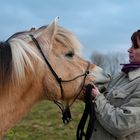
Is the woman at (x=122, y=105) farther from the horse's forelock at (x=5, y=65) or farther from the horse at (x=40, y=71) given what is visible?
the horse's forelock at (x=5, y=65)

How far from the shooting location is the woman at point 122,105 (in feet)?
12.2

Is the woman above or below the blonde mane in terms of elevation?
below

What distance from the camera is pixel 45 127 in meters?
9.54

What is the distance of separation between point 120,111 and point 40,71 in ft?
2.41

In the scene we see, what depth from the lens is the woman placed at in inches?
147

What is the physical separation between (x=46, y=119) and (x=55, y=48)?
655 centimetres

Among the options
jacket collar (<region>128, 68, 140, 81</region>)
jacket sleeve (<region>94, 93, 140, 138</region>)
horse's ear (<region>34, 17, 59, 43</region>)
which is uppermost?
horse's ear (<region>34, 17, 59, 43</region>)

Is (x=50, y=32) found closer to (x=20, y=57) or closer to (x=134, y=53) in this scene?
(x=20, y=57)

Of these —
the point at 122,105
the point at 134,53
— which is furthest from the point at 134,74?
the point at 122,105

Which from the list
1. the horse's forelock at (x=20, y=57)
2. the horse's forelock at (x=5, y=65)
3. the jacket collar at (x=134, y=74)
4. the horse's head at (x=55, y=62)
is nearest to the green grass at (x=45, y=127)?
the horse's head at (x=55, y=62)

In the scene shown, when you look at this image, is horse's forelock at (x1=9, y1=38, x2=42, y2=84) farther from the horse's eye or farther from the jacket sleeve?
the jacket sleeve

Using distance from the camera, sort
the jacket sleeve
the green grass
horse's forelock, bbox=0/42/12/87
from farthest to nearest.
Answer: the green grass
the jacket sleeve
horse's forelock, bbox=0/42/12/87

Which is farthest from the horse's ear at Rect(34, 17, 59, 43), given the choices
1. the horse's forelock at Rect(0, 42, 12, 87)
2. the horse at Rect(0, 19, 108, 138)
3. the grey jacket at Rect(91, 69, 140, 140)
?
the grey jacket at Rect(91, 69, 140, 140)

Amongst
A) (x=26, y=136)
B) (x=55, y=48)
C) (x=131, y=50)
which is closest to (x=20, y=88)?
(x=55, y=48)
